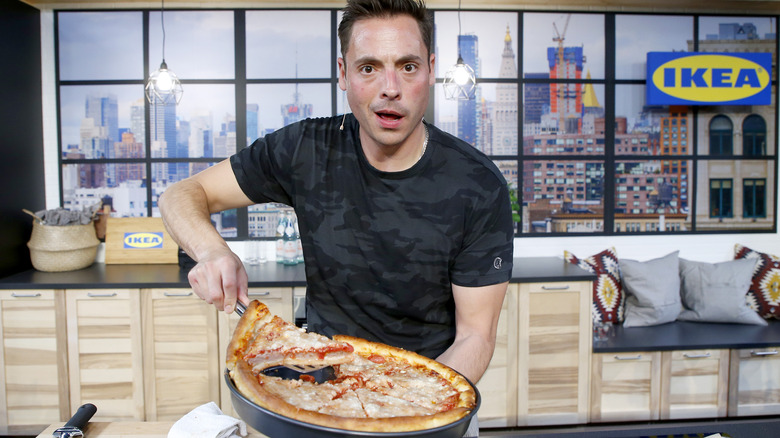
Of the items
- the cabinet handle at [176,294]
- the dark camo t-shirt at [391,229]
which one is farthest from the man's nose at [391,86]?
the cabinet handle at [176,294]

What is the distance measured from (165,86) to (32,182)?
122 cm

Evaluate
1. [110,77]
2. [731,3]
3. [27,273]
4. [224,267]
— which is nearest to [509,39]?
[731,3]

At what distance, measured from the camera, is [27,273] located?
3381 mm

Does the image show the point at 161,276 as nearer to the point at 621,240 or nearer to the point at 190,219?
the point at 190,219

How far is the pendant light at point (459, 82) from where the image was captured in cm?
331

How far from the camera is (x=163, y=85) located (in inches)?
129

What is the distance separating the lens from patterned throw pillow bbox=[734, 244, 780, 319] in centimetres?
362

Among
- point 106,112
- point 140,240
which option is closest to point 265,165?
point 140,240

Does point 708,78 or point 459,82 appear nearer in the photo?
point 459,82

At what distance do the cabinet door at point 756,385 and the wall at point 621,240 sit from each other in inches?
35.8

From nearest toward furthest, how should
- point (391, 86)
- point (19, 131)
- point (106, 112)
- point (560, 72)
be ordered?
1. point (391, 86)
2. point (19, 131)
3. point (106, 112)
4. point (560, 72)

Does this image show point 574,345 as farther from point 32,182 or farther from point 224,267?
point 32,182

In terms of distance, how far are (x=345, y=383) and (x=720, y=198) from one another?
3.89 metres

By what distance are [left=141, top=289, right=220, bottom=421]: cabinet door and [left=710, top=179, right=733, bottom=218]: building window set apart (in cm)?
359
